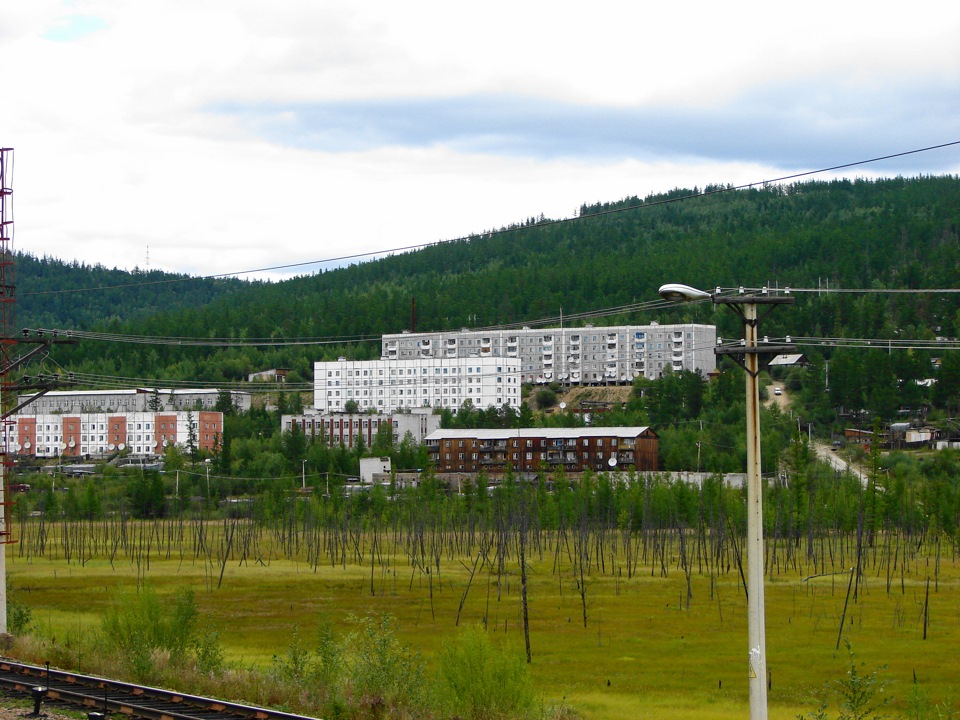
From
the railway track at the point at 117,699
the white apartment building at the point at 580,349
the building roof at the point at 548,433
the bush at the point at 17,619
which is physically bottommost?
the bush at the point at 17,619

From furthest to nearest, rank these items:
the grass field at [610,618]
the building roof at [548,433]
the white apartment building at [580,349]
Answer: the white apartment building at [580,349]
the building roof at [548,433]
the grass field at [610,618]

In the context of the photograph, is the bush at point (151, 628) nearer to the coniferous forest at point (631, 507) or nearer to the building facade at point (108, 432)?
the coniferous forest at point (631, 507)

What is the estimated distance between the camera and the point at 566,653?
41656 mm

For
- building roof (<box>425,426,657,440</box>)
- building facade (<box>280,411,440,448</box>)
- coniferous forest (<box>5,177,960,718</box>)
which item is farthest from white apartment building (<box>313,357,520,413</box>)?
building roof (<box>425,426,657,440</box>)

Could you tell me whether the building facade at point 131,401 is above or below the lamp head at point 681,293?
above

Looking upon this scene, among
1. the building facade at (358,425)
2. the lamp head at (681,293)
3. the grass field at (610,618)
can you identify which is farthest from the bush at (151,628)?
the building facade at (358,425)

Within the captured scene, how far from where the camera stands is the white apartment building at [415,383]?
15650 cm

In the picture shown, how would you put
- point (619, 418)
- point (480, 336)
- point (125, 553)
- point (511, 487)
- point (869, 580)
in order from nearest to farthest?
point (869, 580) < point (125, 553) < point (511, 487) < point (619, 418) < point (480, 336)

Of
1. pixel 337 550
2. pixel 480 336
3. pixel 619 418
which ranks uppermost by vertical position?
pixel 480 336

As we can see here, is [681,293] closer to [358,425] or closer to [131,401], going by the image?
[358,425]

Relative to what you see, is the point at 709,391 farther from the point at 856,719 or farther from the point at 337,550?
the point at 856,719

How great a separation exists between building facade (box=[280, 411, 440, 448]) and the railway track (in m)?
112

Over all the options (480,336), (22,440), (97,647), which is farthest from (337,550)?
(480,336)

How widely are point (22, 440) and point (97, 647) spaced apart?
132949 mm
